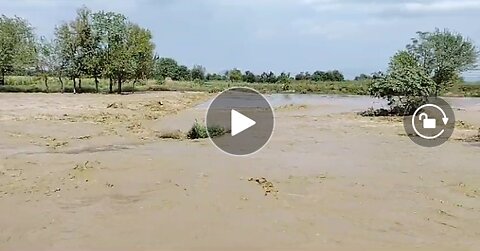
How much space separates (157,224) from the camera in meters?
6.55

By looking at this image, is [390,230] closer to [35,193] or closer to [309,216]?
[309,216]

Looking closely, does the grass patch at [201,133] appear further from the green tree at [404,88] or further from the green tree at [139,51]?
the green tree at [139,51]

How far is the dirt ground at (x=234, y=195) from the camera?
607 cm

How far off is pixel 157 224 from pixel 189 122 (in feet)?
49.4

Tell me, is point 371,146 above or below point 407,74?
below

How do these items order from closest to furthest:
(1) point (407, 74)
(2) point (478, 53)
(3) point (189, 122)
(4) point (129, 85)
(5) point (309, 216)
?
1. (5) point (309, 216)
2. (3) point (189, 122)
3. (1) point (407, 74)
4. (2) point (478, 53)
5. (4) point (129, 85)

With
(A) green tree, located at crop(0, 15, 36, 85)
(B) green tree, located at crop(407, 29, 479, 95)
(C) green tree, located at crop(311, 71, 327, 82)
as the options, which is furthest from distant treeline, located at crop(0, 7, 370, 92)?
(C) green tree, located at crop(311, 71, 327, 82)

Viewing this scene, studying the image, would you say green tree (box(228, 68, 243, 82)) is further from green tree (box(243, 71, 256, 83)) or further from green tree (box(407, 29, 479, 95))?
green tree (box(407, 29, 479, 95))

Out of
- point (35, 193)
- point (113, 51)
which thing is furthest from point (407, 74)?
point (113, 51)

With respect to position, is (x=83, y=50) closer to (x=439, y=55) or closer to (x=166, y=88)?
(x=166, y=88)
